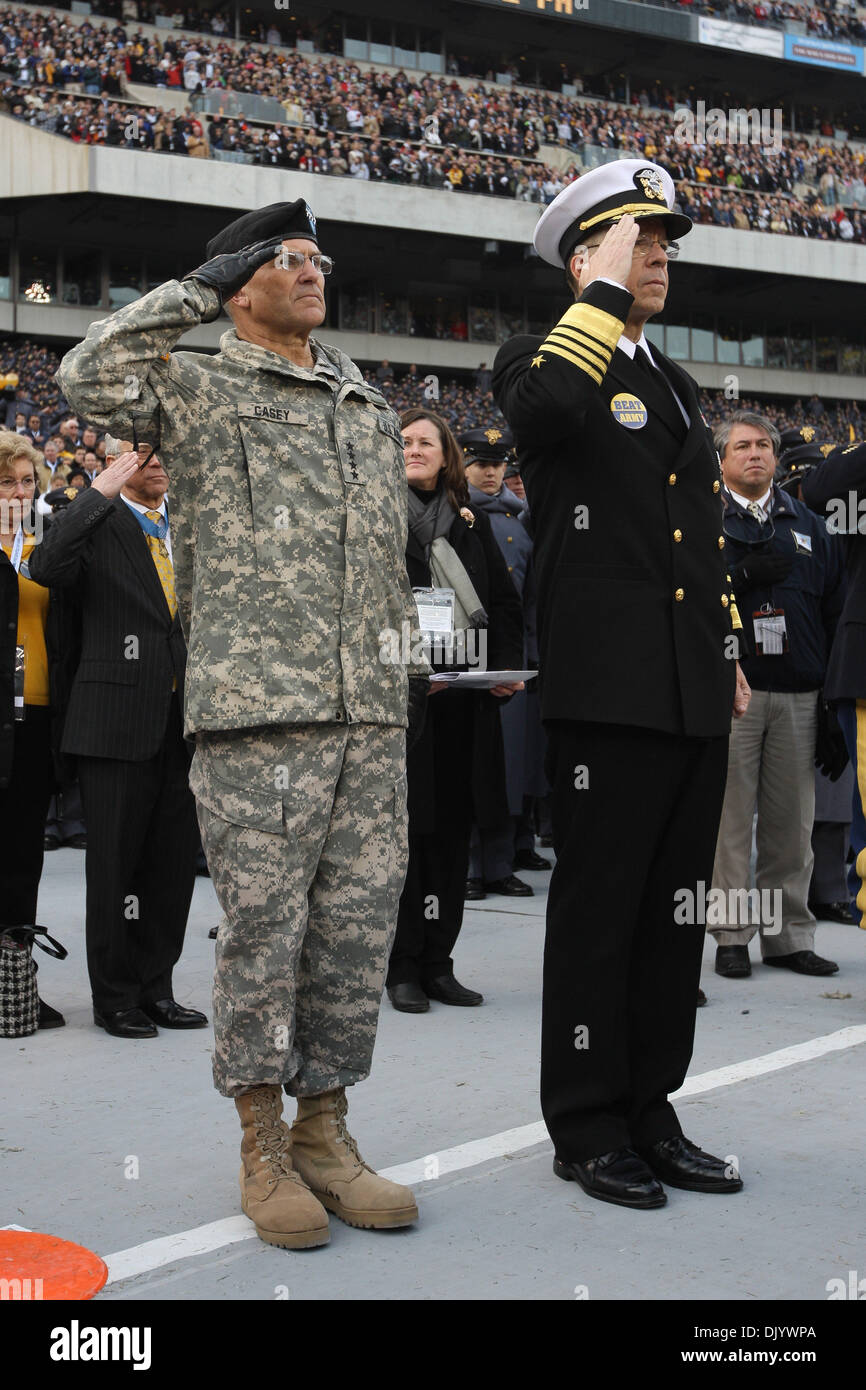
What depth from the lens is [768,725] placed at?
240 inches

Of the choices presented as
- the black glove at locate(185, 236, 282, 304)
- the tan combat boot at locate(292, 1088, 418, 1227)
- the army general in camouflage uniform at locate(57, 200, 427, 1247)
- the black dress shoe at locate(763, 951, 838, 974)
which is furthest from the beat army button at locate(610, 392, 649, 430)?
the black dress shoe at locate(763, 951, 838, 974)

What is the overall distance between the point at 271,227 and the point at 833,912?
15.5 feet

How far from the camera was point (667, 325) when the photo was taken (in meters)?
42.0

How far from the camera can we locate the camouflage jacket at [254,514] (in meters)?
3.10

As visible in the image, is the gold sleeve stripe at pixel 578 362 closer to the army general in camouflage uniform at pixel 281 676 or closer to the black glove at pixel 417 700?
the army general in camouflage uniform at pixel 281 676

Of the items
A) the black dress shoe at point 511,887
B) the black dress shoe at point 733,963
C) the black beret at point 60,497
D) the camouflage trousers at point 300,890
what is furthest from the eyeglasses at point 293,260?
the black beret at point 60,497

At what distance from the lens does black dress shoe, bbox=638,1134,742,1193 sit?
11.2ft

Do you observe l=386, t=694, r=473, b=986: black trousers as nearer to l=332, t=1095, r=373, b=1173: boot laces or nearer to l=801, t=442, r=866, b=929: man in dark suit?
l=801, t=442, r=866, b=929: man in dark suit

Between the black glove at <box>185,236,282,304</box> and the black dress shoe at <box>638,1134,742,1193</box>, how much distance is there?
210 centimetres

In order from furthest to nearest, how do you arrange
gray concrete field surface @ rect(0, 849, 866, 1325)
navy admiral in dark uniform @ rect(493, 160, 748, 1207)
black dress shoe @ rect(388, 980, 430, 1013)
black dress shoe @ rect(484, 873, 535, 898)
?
1. black dress shoe @ rect(484, 873, 535, 898)
2. black dress shoe @ rect(388, 980, 430, 1013)
3. navy admiral in dark uniform @ rect(493, 160, 748, 1207)
4. gray concrete field surface @ rect(0, 849, 866, 1325)

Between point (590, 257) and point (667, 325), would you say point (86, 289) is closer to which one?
point (667, 325)

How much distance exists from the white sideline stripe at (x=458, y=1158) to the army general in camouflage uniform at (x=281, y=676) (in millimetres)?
106

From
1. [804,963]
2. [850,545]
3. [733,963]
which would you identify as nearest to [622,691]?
[850,545]

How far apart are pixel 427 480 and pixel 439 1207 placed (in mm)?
2946
